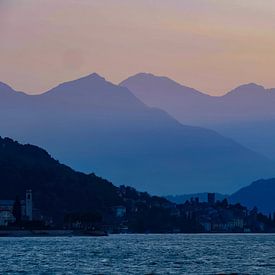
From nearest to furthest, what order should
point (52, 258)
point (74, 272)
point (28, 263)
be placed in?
point (74, 272) → point (28, 263) → point (52, 258)

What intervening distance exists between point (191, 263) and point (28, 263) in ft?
50.6

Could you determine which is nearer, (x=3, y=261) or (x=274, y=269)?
(x=274, y=269)

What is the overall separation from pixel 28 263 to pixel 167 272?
868 inches

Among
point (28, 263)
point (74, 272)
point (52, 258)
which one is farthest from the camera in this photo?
point (52, 258)

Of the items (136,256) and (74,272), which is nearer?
(74,272)

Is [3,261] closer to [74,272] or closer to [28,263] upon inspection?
[28,263]

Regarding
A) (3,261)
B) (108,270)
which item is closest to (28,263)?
(3,261)

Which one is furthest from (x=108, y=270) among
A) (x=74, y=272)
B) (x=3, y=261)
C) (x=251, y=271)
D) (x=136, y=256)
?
(x=136, y=256)

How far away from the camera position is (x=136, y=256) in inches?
6137

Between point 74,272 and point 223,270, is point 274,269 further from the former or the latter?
point 74,272

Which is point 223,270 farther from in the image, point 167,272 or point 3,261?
point 3,261

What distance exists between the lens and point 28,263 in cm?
13650

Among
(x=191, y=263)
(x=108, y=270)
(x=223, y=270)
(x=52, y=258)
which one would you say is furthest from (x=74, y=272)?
(x=52, y=258)

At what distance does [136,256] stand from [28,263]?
2192cm
